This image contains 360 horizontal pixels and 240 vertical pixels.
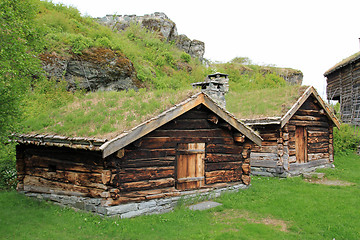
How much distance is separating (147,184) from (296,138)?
10.4m

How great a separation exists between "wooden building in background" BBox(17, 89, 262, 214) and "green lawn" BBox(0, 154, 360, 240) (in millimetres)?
597

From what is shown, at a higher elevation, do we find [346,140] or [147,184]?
[346,140]

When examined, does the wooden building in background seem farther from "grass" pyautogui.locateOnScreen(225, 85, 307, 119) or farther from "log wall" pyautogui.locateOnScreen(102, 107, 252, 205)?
"grass" pyautogui.locateOnScreen(225, 85, 307, 119)

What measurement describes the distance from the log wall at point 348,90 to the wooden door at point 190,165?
2054 cm

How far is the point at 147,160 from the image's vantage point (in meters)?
8.28

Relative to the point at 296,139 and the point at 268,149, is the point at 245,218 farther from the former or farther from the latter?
the point at 296,139

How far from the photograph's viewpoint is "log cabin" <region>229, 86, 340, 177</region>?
13820 mm

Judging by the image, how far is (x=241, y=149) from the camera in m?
10.6

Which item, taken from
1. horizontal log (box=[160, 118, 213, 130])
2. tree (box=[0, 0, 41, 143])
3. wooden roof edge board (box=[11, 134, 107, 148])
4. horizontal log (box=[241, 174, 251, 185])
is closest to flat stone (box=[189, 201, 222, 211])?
horizontal log (box=[241, 174, 251, 185])

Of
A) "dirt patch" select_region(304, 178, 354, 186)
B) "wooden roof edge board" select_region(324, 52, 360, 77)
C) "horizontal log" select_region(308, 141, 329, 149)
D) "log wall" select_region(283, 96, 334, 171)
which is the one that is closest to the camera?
"dirt patch" select_region(304, 178, 354, 186)

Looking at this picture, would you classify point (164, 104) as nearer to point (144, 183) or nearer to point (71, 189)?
point (144, 183)

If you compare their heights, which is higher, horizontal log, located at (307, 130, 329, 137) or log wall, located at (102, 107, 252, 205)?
horizontal log, located at (307, 130, 329, 137)

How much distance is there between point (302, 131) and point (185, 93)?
369 inches

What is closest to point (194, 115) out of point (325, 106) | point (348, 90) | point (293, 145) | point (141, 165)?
point (141, 165)
